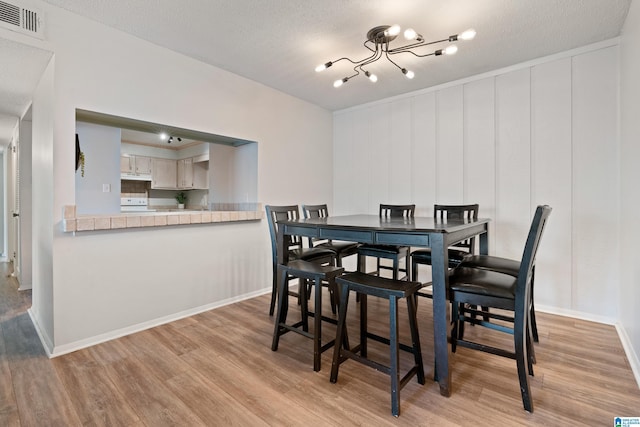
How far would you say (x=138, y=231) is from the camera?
2.54 m

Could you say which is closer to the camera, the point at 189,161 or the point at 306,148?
the point at 306,148

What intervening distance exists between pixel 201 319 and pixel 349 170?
9.11ft

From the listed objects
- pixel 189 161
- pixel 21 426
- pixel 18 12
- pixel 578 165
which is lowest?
pixel 21 426

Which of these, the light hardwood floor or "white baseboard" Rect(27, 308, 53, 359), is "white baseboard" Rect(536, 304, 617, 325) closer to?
the light hardwood floor

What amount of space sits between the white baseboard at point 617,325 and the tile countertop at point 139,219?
10.2 feet

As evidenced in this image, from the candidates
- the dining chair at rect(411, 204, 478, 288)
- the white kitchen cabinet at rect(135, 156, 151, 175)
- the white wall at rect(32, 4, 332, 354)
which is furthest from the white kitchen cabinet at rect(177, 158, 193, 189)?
the dining chair at rect(411, 204, 478, 288)

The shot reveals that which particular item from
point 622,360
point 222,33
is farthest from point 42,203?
point 622,360

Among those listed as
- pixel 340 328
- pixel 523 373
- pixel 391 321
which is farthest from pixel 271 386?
pixel 523 373

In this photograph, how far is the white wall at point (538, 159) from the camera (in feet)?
8.63

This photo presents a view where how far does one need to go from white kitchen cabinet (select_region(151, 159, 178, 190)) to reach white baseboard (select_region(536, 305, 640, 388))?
5.17 meters

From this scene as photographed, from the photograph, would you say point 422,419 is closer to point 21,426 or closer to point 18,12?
point 21,426

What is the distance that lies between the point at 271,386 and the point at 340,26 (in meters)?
2.56

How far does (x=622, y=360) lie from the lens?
201cm

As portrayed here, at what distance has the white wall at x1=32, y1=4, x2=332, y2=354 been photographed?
216 centimetres
